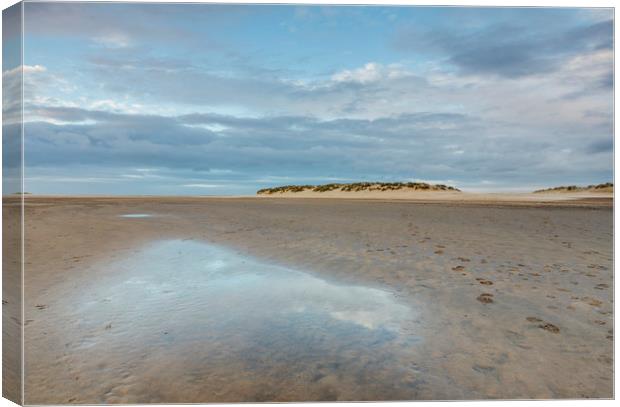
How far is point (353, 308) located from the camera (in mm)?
4688

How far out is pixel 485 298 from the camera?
4.94 metres

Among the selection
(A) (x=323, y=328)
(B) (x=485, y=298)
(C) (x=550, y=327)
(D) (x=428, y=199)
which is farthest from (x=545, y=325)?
(D) (x=428, y=199)

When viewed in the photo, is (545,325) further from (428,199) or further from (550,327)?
(428,199)

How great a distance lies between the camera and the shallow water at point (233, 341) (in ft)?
9.75

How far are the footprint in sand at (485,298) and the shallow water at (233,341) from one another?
1.01 metres

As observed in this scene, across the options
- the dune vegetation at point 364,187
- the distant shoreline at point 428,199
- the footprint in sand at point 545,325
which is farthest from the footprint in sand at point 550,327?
the dune vegetation at point 364,187

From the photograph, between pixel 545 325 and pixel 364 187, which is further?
pixel 364 187

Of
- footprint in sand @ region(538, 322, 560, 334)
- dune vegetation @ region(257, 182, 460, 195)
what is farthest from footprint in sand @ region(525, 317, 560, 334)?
dune vegetation @ region(257, 182, 460, 195)

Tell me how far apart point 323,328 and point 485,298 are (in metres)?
2.33

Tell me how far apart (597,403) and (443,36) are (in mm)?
4417

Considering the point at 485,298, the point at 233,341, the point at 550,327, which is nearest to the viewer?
the point at 233,341

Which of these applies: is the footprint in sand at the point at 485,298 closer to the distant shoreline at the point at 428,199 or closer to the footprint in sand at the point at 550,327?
the footprint in sand at the point at 550,327

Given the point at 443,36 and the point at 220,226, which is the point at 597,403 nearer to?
the point at 443,36

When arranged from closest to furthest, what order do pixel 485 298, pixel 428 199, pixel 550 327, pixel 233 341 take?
pixel 233 341 < pixel 550 327 < pixel 485 298 < pixel 428 199
